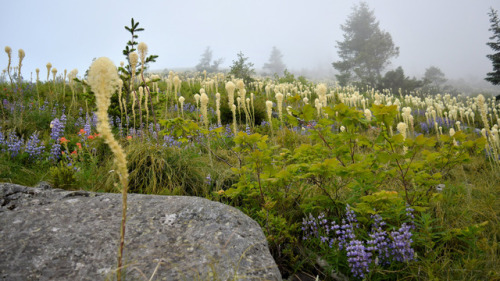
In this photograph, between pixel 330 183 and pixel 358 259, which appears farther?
pixel 330 183

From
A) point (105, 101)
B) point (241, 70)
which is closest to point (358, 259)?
point (105, 101)

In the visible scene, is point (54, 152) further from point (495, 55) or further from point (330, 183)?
point (495, 55)

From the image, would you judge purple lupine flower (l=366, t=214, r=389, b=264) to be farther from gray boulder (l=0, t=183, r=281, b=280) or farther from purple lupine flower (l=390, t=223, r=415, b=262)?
gray boulder (l=0, t=183, r=281, b=280)

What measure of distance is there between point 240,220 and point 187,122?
3.67 ft

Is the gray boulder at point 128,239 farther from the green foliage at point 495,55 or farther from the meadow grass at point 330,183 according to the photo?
the green foliage at point 495,55

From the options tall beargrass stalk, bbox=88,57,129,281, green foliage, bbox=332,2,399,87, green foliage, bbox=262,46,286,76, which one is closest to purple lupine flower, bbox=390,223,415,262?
tall beargrass stalk, bbox=88,57,129,281

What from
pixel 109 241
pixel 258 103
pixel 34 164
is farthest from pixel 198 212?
pixel 258 103

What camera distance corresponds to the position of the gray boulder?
1.30m

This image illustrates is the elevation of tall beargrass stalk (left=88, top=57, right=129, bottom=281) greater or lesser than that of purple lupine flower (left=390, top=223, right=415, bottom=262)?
greater

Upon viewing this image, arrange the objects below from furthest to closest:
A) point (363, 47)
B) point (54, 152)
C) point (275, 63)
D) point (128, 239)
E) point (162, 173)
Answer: point (275, 63)
point (363, 47)
point (54, 152)
point (162, 173)
point (128, 239)

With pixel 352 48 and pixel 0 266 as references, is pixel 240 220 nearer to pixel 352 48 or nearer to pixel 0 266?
pixel 0 266

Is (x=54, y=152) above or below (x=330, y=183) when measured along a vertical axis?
above

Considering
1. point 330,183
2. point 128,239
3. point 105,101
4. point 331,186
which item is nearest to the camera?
point 105,101

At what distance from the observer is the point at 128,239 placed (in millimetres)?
1509
